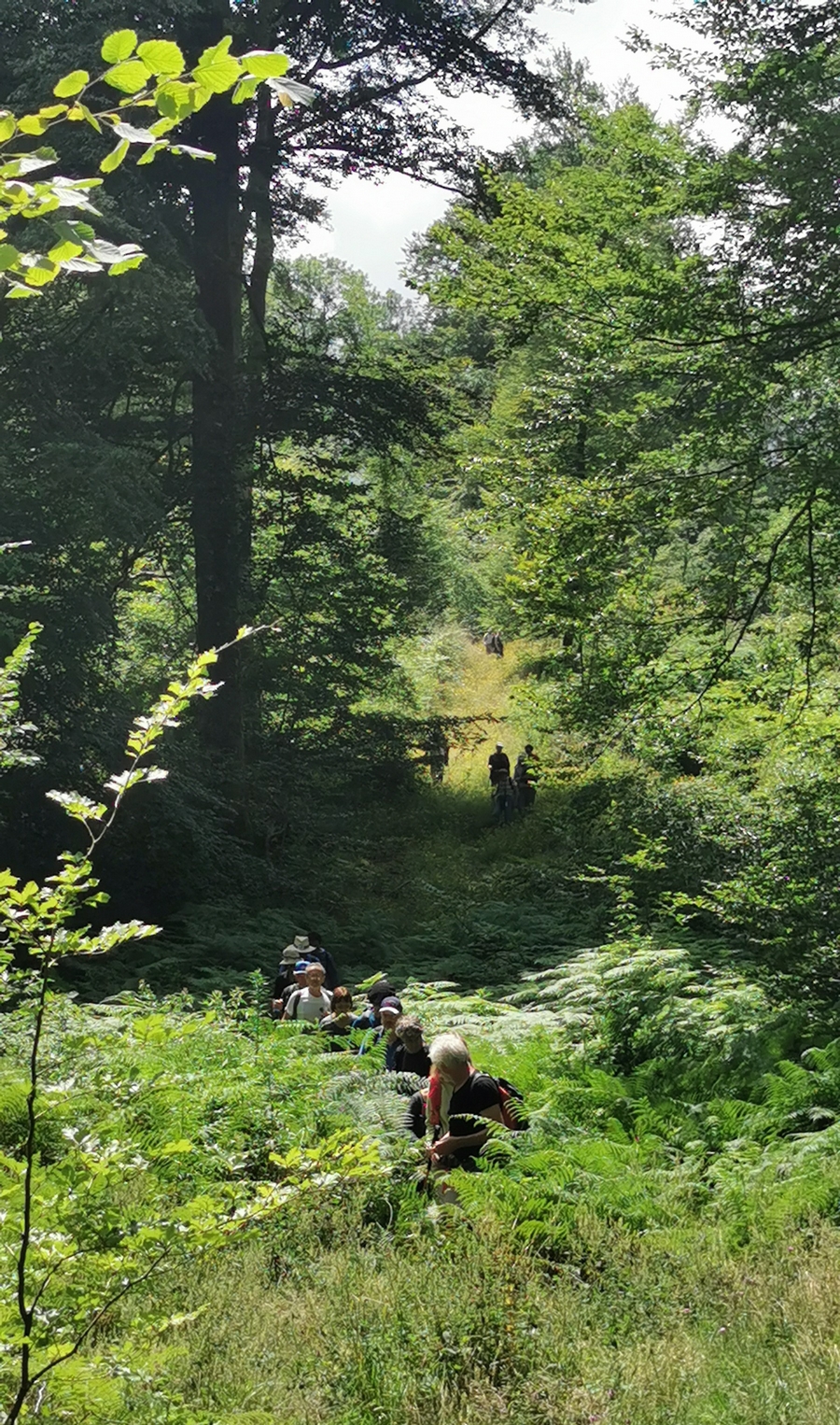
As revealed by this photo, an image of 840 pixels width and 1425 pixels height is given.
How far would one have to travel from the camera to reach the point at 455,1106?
22.5ft

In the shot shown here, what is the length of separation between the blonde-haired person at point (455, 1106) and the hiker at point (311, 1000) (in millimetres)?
4270

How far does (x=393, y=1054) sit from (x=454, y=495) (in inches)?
1688

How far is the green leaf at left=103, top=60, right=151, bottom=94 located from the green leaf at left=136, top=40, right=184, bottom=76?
0.04ft

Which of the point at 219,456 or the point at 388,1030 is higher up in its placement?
the point at 219,456

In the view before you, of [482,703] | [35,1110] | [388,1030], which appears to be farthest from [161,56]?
[482,703]

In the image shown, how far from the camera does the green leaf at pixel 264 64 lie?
6.89 feet

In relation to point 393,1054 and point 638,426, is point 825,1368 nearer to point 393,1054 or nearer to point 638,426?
point 393,1054

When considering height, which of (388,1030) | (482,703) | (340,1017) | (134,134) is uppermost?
(134,134)

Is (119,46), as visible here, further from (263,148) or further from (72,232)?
(263,148)

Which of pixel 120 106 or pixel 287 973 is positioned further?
pixel 287 973

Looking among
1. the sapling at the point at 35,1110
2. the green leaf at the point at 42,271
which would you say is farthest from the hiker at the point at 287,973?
the green leaf at the point at 42,271

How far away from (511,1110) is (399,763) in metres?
17.4

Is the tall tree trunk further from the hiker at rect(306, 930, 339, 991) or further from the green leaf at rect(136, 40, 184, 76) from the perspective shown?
the green leaf at rect(136, 40, 184, 76)

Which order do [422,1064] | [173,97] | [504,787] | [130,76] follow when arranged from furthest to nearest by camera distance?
[504,787]
[422,1064]
[173,97]
[130,76]
